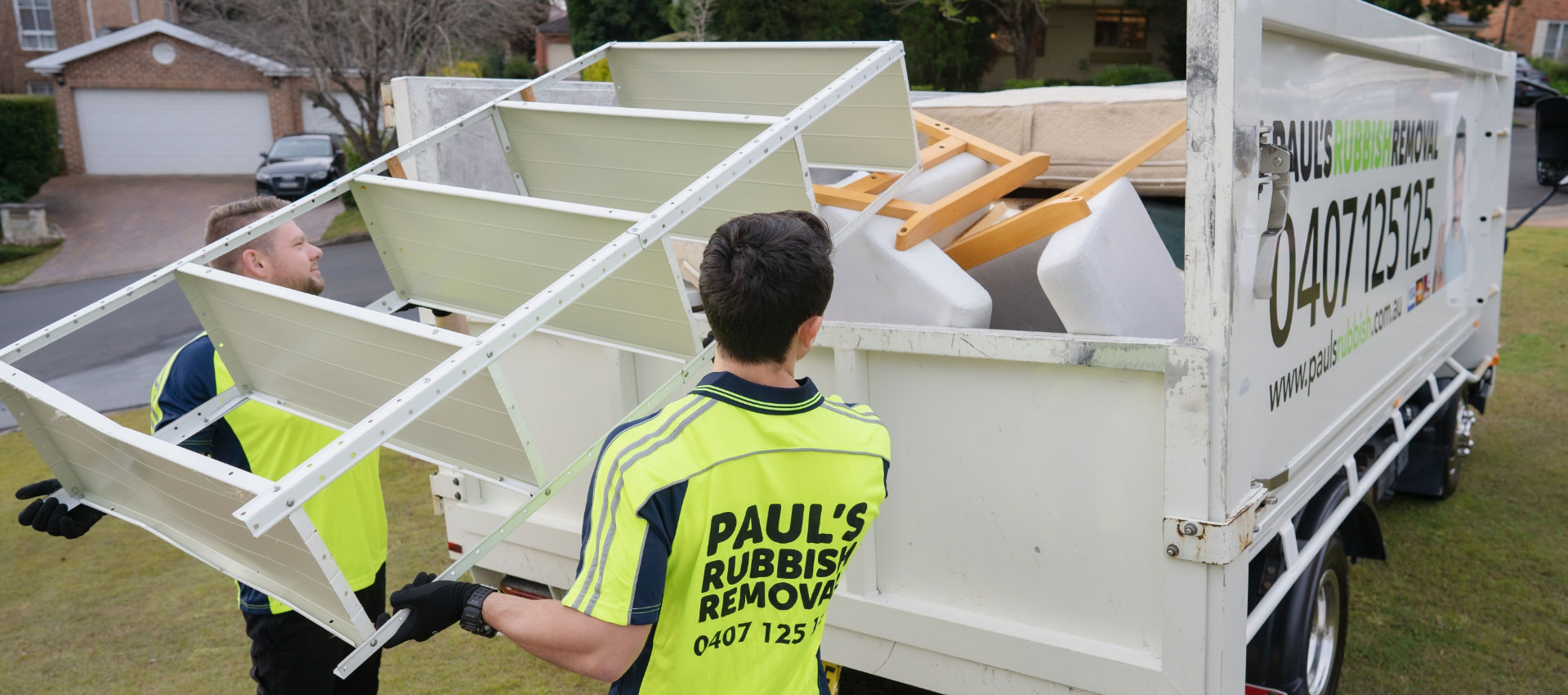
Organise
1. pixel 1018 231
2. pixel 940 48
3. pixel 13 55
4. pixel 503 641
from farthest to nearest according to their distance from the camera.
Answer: pixel 13 55, pixel 940 48, pixel 503 641, pixel 1018 231

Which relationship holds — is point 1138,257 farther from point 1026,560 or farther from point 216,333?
point 216,333

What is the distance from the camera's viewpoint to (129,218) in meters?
22.4

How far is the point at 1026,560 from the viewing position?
2363mm

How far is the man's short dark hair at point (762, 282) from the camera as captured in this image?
1.59m

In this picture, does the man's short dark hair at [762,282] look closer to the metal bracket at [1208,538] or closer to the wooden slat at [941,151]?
the metal bracket at [1208,538]

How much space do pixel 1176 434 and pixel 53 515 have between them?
8.07 feet

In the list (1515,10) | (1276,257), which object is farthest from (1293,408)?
(1515,10)

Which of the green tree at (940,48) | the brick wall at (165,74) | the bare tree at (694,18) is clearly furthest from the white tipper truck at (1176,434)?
the brick wall at (165,74)

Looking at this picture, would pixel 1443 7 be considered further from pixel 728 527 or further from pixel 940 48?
pixel 728 527

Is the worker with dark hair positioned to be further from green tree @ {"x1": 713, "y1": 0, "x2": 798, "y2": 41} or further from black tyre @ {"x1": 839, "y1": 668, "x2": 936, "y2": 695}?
green tree @ {"x1": 713, "y1": 0, "x2": 798, "y2": 41}

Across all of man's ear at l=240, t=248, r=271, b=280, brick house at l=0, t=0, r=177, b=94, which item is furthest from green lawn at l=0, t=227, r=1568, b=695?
brick house at l=0, t=0, r=177, b=94

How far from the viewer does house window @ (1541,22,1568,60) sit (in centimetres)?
3847

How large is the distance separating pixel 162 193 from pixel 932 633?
1094 inches

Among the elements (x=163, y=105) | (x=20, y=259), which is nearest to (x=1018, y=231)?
(x=20, y=259)
